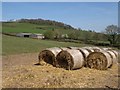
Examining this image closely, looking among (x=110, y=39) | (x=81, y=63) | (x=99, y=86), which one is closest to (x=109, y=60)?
(x=81, y=63)

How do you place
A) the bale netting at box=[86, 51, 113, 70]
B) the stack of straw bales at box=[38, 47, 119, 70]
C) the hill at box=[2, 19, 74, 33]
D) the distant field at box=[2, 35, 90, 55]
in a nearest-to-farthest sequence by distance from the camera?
the stack of straw bales at box=[38, 47, 119, 70] → the bale netting at box=[86, 51, 113, 70] → the distant field at box=[2, 35, 90, 55] → the hill at box=[2, 19, 74, 33]

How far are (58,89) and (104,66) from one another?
6.65 m

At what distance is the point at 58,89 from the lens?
921 centimetres

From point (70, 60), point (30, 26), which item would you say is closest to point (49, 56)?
point (70, 60)

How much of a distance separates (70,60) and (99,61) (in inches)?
80.4

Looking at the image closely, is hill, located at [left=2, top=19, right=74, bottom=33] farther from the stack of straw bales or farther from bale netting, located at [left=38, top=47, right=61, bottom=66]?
the stack of straw bales

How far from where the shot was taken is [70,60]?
1432 cm

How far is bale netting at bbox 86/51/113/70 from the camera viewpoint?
15391 mm

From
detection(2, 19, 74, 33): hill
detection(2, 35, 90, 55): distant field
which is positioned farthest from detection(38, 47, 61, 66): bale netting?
detection(2, 19, 74, 33): hill

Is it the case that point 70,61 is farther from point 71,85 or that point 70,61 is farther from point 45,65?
point 71,85

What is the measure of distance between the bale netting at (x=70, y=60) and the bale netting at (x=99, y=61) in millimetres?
681

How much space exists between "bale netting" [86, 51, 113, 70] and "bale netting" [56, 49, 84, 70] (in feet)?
2.23

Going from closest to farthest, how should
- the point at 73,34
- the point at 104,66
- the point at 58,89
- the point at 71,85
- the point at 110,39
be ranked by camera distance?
the point at 58,89 → the point at 71,85 → the point at 104,66 → the point at 110,39 → the point at 73,34

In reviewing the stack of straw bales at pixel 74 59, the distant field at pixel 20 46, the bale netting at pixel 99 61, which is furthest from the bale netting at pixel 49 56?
the distant field at pixel 20 46
